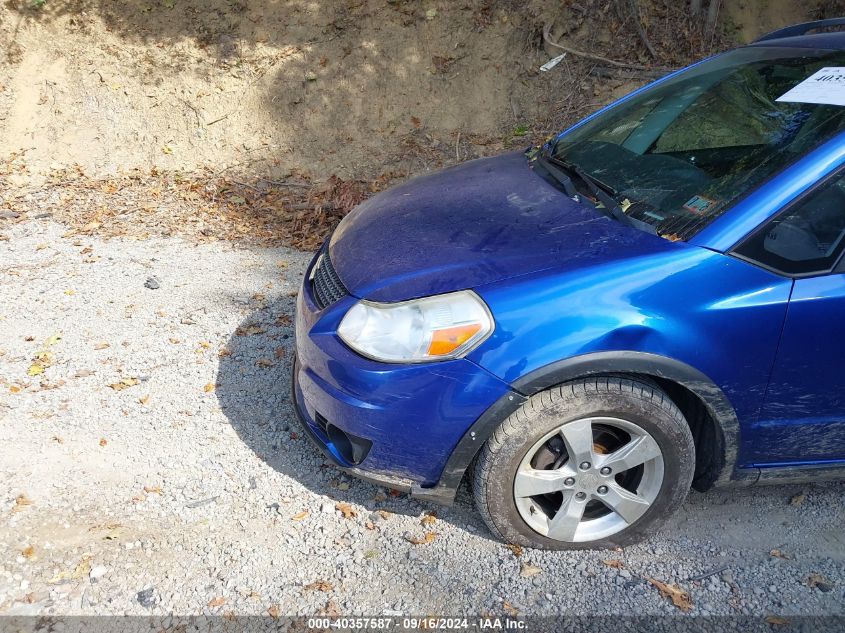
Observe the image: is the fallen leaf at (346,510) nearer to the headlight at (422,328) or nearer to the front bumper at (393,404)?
the front bumper at (393,404)

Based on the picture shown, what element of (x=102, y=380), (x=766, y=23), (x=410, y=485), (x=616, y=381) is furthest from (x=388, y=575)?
(x=766, y=23)

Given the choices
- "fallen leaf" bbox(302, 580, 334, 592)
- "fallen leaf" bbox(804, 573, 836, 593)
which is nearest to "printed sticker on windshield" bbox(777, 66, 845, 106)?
"fallen leaf" bbox(804, 573, 836, 593)

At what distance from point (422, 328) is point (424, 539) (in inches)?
38.3

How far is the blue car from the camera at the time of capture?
2520 millimetres

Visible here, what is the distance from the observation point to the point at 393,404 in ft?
8.58

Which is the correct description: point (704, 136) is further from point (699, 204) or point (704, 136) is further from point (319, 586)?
point (319, 586)

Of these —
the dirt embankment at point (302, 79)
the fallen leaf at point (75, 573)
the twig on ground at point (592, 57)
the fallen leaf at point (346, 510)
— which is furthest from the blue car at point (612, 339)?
the twig on ground at point (592, 57)

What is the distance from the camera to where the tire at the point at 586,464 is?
A: 2605mm

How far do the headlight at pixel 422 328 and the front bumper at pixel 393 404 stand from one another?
43 mm

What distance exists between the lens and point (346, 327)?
2.78m

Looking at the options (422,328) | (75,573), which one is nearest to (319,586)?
(75,573)

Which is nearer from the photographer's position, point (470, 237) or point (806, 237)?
point (806, 237)

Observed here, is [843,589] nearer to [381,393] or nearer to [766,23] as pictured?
[381,393]

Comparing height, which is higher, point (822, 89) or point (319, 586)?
point (822, 89)
